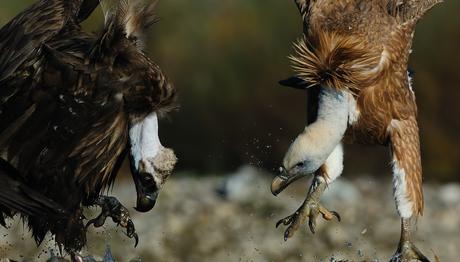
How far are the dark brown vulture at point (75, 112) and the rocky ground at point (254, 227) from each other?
2.13 meters

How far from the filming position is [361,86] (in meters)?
7.99

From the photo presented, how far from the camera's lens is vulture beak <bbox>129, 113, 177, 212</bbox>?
7.68 meters

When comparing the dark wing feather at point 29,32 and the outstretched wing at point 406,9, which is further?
the outstretched wing at point 406,9

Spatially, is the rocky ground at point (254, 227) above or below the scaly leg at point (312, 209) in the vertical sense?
below

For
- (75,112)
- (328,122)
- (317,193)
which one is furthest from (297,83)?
(75,112)

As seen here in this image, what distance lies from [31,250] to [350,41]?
12.2ft

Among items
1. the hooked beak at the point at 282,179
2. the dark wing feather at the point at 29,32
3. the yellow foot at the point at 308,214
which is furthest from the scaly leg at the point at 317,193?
the dark wing feather at the point at 29,32

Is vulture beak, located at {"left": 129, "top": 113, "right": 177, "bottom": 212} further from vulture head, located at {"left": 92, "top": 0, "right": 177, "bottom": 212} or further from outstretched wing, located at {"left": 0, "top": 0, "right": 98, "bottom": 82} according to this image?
outstretched wing, located at {"left": 0, "top": 0, "right": 98, "bottom": 82}

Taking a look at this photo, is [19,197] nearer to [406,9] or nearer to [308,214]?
[308,214]

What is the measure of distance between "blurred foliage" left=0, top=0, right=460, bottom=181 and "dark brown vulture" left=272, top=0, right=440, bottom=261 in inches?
206

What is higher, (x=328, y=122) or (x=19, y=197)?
(x=328, y=122)

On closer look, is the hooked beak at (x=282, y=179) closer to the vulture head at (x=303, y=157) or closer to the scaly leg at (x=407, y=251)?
the vulture head at (x=303, y=157)

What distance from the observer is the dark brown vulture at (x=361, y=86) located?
7.97 metres

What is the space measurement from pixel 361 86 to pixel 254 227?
4151 mm
